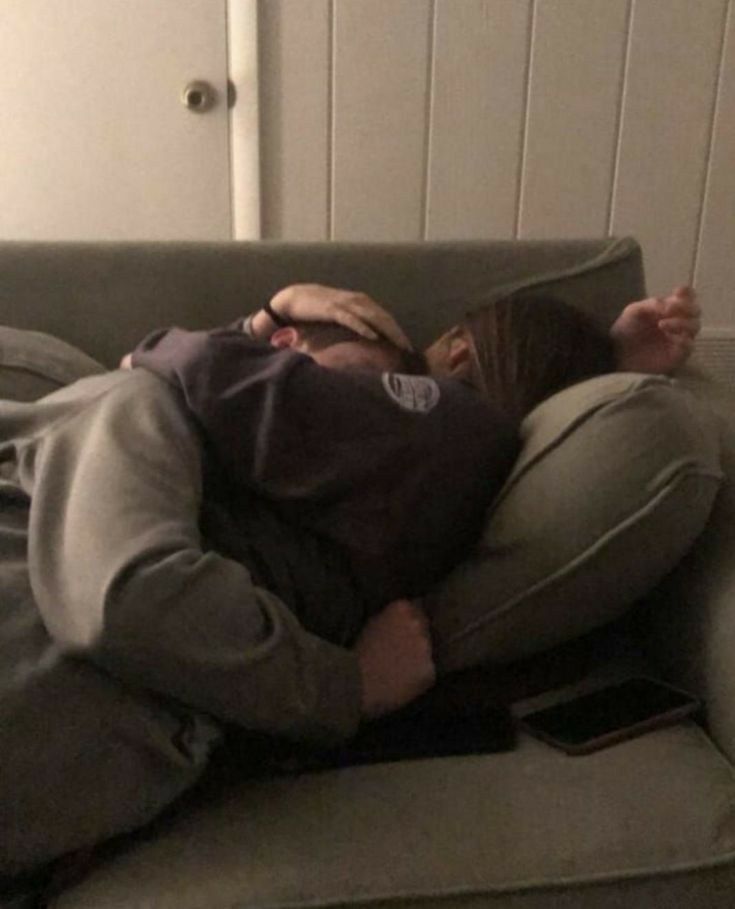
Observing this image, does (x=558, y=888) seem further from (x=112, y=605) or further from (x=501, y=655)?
(x=112, y=605)

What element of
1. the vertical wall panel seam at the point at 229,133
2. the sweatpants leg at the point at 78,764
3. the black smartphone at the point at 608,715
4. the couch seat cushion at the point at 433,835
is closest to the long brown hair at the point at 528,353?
the black smartphone at the point at 608,715

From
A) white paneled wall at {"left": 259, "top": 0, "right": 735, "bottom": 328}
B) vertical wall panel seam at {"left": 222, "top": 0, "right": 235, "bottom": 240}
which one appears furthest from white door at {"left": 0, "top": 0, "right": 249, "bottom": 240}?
white paneled wall at {"left": 259, "top": 0, "right": 735, "bottom": 328}

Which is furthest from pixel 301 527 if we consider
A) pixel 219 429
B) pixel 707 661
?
pixel 707 661

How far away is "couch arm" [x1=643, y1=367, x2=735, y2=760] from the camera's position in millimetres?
979

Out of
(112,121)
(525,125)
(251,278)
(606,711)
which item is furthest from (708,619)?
(112,121)

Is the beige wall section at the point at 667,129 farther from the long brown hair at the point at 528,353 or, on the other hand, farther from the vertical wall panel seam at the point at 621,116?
the long brown hair at the point at 528,353

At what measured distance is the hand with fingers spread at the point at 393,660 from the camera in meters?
0.98

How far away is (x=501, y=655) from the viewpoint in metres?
1.05

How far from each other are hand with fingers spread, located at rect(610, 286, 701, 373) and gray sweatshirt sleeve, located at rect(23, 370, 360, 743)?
60 centimetres

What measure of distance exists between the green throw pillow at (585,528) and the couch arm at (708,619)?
0.04 m

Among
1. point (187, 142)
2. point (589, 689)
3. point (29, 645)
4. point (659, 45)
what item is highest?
point (659, 45)

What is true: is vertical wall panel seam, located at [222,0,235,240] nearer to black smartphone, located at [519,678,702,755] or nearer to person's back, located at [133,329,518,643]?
person's back, located at [133,329,518,643]

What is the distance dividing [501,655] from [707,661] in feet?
0.60

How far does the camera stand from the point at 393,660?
100 cm
